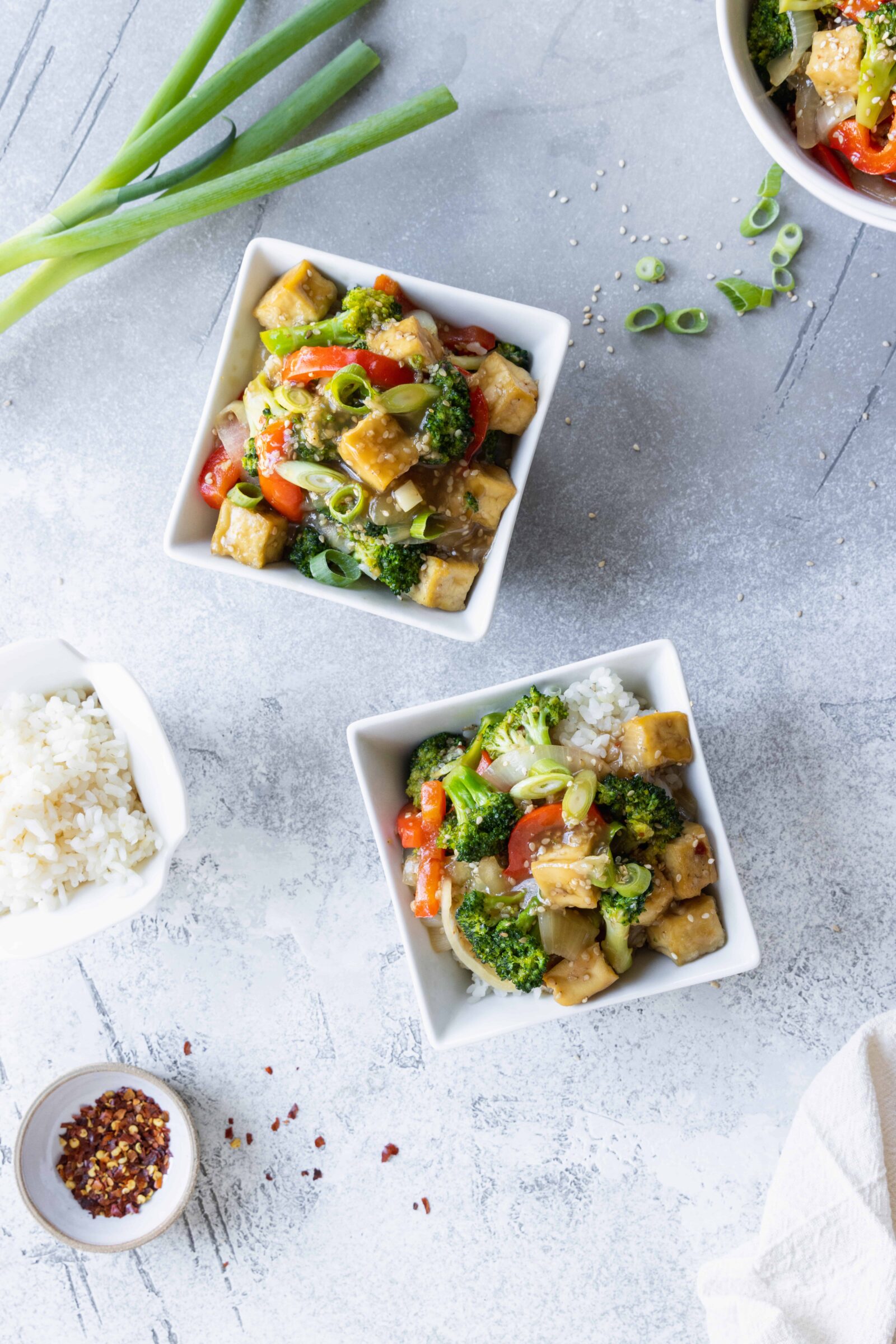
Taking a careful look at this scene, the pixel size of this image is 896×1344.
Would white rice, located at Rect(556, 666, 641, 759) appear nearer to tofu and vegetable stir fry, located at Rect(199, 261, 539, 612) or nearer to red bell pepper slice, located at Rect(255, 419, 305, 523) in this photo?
tofu and vegetable stir fry, located at Rect(199, 261, 539, 612)

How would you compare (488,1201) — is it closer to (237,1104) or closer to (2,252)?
(237,1104)

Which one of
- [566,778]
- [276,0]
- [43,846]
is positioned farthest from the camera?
[276,0]

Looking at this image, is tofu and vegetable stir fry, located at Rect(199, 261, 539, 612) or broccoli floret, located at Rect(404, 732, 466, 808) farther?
broccoli floret, located at Rect(404, 732, 466, 808)

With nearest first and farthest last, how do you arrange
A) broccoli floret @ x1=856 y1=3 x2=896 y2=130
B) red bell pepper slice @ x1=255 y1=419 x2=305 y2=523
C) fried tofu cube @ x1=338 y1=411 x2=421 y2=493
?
1. broccoli floret @ x1=856 y1=3 x2=896 y2=130
2. fried tofu cube @ x1=338 y1=411 x2=421 y2=493
3. red bell pepper slice @ x1=255 y1=419 x2=305 y2=523

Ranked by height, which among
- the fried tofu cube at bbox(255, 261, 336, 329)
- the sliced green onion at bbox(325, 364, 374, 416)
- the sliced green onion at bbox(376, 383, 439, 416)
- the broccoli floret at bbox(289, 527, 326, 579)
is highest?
the fried tofu cube at bbox(255, 261, 336, 329)

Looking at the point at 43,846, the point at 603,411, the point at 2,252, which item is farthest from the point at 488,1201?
the point at 2,252

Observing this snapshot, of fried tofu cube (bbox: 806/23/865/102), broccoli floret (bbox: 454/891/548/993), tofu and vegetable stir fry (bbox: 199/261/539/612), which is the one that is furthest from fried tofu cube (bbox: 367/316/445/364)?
broccoli floret (bbox: 454/891/548/993)

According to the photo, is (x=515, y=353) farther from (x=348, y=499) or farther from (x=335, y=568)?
(x=335, y=568)
